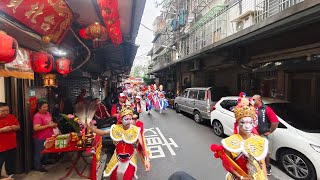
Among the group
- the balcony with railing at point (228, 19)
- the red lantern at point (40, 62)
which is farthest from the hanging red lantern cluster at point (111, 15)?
the balcony with railing at point (228, 19)

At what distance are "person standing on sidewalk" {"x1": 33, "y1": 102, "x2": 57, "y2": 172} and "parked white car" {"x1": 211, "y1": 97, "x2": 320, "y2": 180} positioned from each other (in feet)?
18.0

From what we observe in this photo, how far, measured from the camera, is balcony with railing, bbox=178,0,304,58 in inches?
364

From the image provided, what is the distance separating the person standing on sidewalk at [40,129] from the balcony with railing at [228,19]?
26.3ft

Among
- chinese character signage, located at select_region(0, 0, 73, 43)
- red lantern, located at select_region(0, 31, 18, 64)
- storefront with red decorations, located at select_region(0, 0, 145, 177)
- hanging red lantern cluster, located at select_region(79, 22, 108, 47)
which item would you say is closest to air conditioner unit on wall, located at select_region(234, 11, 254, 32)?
storefront with red decorations, located at select_region(0, 0, 145, 177)

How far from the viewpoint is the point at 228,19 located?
1369cm

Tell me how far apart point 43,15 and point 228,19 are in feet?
40.1

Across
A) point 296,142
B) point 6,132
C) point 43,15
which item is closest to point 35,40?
point 43,15

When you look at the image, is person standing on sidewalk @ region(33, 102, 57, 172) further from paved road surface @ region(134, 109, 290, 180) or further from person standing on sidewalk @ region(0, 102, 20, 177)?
paved road surface @ region(134, 109, 290, 180)

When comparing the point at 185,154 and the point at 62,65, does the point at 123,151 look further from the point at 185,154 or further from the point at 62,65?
the point at 185,154

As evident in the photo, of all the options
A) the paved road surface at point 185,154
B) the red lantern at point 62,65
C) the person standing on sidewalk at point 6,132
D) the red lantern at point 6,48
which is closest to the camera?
the red lantern at point 6,48

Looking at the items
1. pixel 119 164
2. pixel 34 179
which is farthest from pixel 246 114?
pixel 34 179

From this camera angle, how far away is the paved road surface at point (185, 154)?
5.12m

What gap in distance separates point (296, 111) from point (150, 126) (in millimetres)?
6750

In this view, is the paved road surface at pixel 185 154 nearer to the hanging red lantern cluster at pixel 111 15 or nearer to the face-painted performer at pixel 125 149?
the face-painted performer at pixel 125 149
